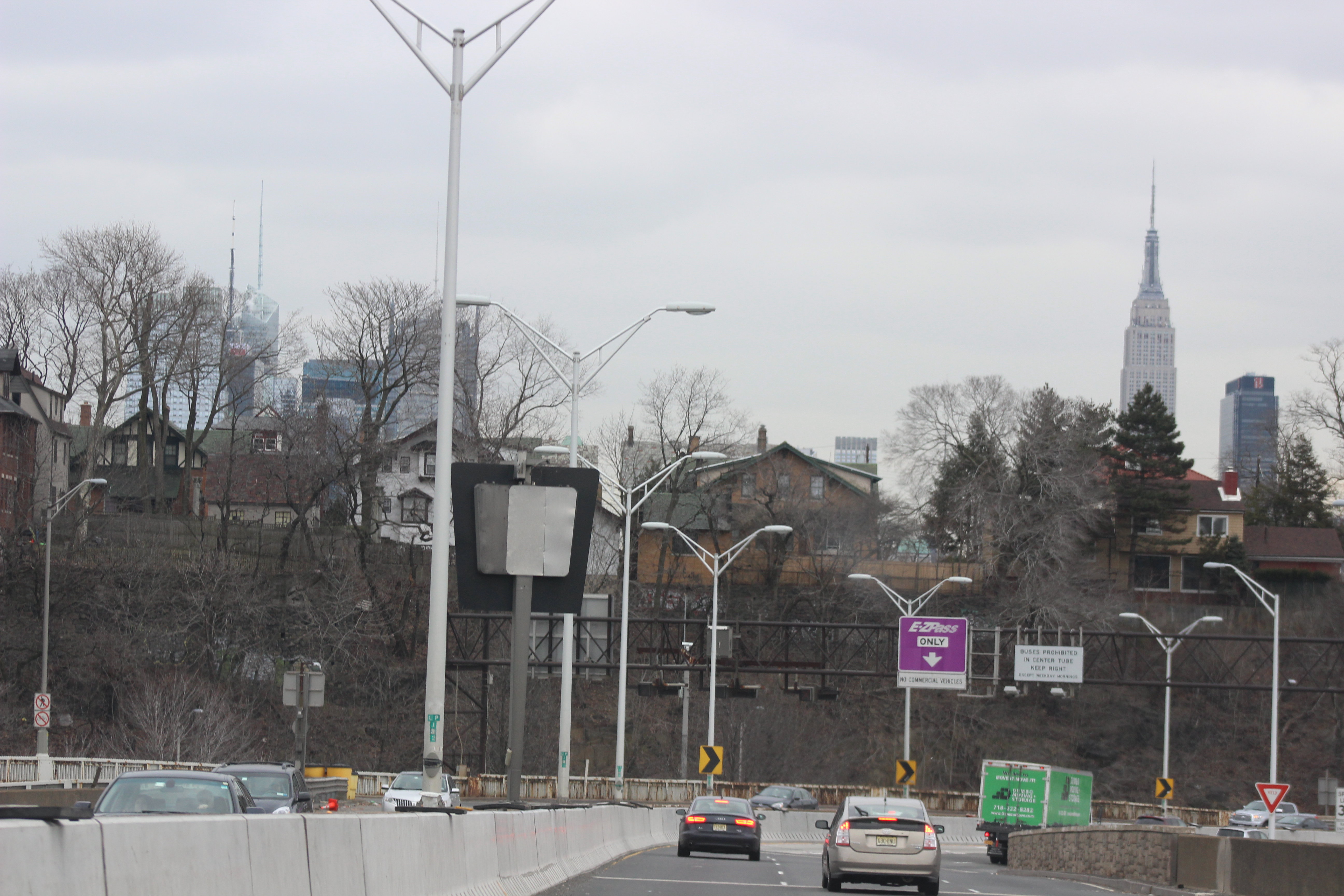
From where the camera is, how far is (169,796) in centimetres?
1459

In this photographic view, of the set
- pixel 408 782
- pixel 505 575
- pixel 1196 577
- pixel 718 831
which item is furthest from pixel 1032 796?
pixel 1196 577

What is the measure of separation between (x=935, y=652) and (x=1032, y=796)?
10768 millimetres

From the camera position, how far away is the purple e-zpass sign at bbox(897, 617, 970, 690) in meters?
50.8

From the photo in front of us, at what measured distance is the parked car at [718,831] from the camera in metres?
28.0

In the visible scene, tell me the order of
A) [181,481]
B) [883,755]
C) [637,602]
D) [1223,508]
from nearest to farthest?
[883,755] < [637,602] < [181,481] < [1223,508]

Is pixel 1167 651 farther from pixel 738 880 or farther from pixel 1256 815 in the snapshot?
pixel 738 880

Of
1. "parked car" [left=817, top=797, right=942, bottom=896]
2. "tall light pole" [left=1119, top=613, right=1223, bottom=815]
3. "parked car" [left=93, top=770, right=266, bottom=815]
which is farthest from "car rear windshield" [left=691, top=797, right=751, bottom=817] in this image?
"tall light pole" [left=1119, top=613, right=1223, bottom=815]

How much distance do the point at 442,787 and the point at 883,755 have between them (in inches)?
2181

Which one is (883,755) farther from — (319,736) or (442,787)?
(442,787)

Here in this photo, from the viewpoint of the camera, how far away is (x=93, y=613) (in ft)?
217

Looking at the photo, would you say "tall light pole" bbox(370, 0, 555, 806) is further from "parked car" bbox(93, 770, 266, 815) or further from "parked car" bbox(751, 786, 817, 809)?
"parked car" bbox(751, 786, 817, 809)

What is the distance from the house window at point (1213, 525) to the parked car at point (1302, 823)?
39214 millimetres

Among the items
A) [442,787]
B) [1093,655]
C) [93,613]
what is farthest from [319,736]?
[442,787]

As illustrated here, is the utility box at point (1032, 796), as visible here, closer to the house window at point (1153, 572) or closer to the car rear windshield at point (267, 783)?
the car rear windshield at point (267, 783)
